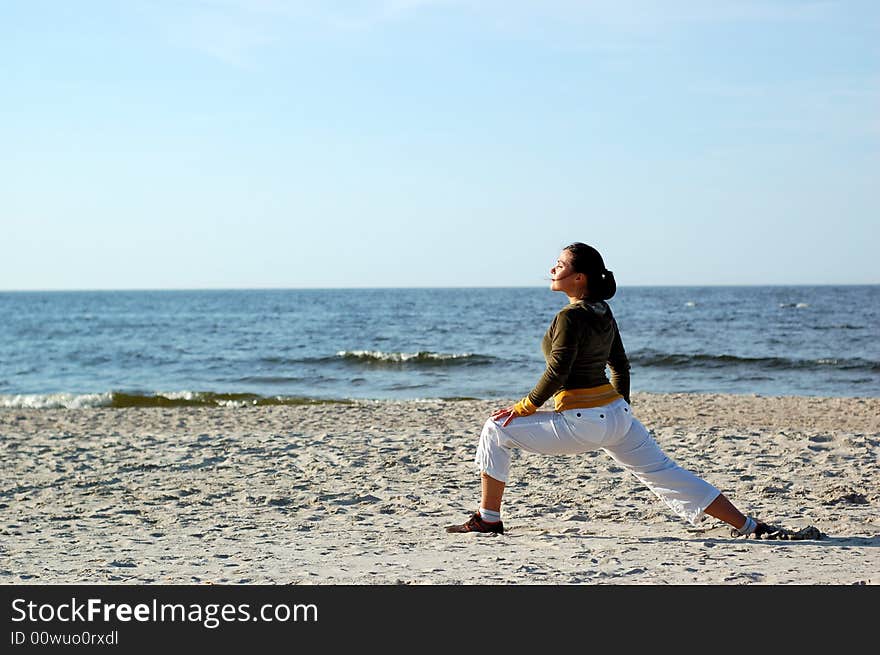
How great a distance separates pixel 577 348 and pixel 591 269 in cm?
47

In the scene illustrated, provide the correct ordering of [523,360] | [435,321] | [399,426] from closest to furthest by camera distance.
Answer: [399,426] < [523,360] < [435,321]

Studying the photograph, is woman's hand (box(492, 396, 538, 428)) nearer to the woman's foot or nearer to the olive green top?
the olive green top

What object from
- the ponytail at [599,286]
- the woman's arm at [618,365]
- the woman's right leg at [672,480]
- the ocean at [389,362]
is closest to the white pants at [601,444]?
the woman's right leg at [672,480]

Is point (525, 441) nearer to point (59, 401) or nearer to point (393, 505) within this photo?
point (393, 505)

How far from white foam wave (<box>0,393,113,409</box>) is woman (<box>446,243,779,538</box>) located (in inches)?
601

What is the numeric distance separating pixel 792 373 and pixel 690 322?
72.6 feet

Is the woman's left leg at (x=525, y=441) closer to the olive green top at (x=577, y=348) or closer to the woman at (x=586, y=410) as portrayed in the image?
the woman at (x=586, y=410)

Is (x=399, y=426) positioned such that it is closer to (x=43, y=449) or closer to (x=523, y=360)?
(x=43, y=449)

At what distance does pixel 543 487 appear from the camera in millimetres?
8062

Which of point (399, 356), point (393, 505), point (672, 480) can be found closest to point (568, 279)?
point (672, 480)

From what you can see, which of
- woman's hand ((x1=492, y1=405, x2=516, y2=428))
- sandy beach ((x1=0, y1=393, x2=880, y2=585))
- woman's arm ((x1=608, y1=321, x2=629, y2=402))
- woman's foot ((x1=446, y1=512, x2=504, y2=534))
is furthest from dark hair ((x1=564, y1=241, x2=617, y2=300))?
woman's foot ((x1=446, y1=512, x2=504, y2=534))
